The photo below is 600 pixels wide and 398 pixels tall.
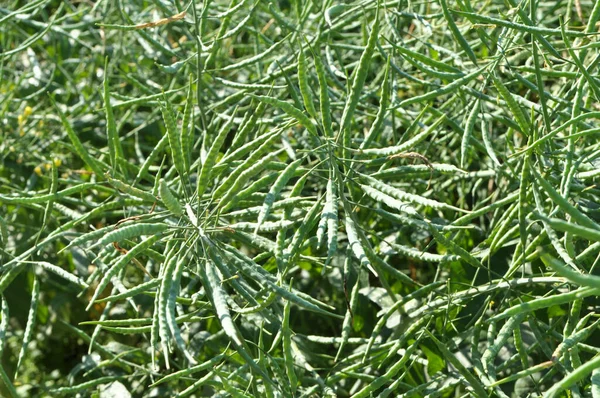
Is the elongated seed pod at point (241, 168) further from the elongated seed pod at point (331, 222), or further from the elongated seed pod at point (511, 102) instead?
the elongated seed pod at point (511, 102)

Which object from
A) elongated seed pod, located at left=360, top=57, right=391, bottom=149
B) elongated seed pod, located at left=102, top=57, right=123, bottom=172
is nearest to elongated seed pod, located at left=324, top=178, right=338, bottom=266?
elongated seed pod, located at left=360, top=57, right=391, bottom=149

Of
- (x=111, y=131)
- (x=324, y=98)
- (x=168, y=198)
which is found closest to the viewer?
(x=168, y=198)

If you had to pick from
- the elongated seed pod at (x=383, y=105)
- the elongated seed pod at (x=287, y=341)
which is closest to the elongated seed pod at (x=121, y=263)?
the elongated seed pod at (x=287, y=341)

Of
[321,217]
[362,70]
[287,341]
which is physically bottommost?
[287,341]

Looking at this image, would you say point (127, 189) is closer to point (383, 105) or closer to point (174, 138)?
point (174, 138)

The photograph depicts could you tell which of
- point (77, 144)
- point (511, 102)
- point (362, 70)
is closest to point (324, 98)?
point (362, 70)

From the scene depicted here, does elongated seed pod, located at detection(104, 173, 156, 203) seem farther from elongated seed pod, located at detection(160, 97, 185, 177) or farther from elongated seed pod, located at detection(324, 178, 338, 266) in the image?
elongated seed pod, located at detection(324, 178, 338, 266)

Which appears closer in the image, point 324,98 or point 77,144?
point 324,98

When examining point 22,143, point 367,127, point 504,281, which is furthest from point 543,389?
point 22,143
